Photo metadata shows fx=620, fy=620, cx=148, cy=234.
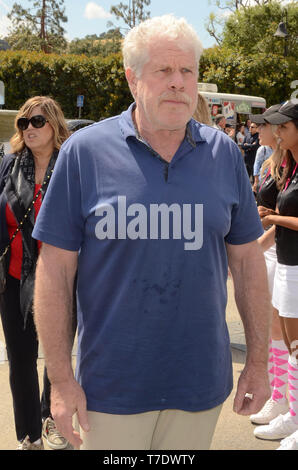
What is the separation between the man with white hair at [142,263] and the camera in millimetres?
1893

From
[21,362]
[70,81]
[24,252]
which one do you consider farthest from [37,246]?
[70,81]

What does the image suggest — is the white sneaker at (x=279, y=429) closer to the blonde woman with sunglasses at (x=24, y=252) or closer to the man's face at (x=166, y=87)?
the blonde woman with sunglasses at (x=24, y=252)

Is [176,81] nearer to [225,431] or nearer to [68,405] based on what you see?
[68,405]

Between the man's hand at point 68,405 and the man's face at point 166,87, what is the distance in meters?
0.86

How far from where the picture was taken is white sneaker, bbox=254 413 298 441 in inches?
148

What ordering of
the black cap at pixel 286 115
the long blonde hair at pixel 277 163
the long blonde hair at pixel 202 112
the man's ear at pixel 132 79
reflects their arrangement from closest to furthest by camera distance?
the man's ear at pixel 132 79
the black cap at pixel 286 115
the long blonde hair at pixel 277 163
the long blonde hair at pixel 202 112

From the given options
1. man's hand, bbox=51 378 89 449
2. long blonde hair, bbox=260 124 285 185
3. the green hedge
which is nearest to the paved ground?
long blonde hair, bbox=260 124 285 185

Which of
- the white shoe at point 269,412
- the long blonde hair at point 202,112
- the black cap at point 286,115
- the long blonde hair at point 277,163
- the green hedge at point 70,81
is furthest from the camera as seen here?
the green hedge at point 70,81

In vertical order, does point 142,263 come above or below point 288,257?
above

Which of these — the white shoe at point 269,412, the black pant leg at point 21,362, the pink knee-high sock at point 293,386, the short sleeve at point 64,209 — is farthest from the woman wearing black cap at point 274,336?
the short sleeve at point 64,209

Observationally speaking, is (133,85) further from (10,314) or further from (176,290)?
(10,314)

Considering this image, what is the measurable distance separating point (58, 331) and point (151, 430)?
0.44m

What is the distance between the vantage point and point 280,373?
409 centimetres

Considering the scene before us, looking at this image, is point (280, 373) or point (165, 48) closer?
point (165, 48)
